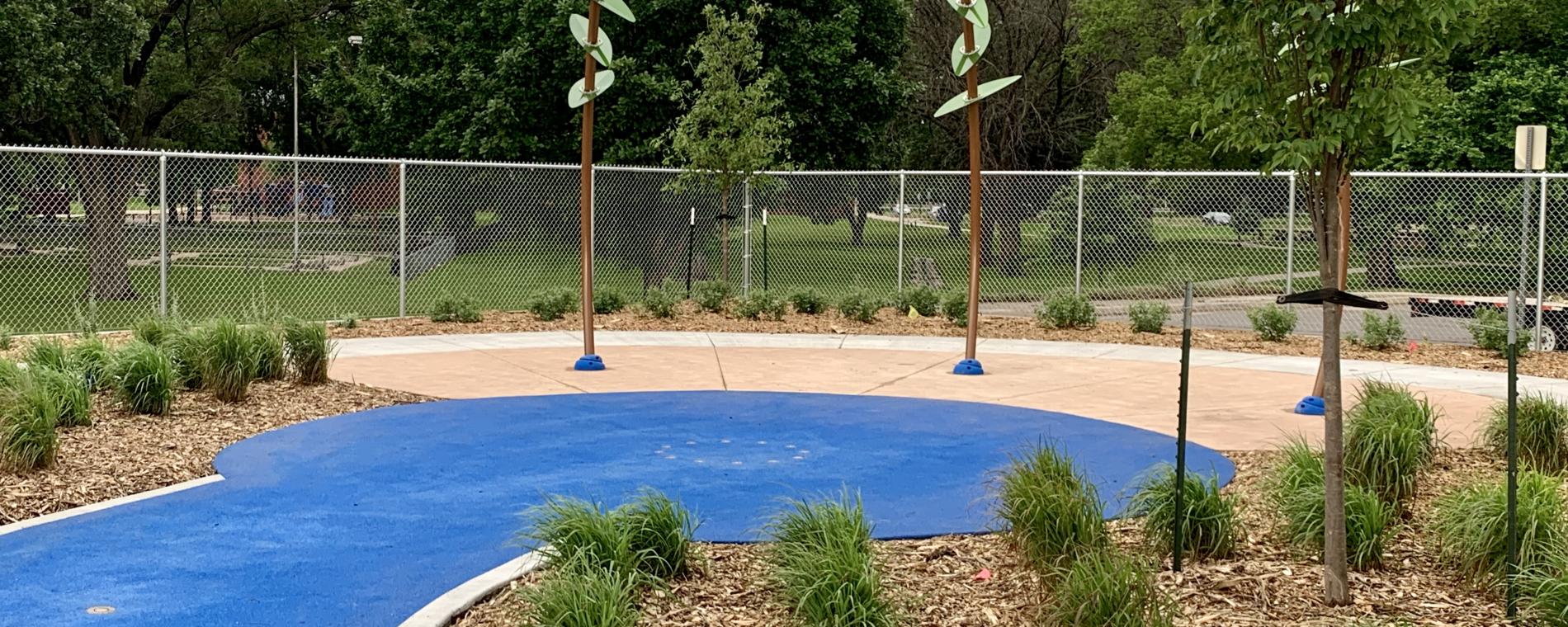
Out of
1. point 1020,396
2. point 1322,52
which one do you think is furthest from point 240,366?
point 1322,52

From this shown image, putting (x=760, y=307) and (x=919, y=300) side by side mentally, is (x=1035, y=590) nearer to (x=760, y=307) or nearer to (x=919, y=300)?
(x=760, y=307)

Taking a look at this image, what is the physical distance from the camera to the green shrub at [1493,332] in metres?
14.5

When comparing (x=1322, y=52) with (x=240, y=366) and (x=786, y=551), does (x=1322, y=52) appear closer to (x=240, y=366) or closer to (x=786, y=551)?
(x=786, y=551)

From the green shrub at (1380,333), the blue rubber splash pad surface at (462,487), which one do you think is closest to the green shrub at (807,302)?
the green shrub at (1380,333)

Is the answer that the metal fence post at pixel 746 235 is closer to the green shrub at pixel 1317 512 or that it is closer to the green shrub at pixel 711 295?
the green shrub at pixel 711 295

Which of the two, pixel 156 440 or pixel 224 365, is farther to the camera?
pixel 224 365

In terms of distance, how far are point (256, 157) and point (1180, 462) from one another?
12.0m

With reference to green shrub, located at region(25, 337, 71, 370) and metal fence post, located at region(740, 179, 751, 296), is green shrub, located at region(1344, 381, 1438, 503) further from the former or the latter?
metal fence post, located at region(740, 179, 751, 296)

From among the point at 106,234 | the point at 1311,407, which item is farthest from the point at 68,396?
the point at 106,234

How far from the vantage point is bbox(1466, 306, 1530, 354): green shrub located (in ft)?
47.6

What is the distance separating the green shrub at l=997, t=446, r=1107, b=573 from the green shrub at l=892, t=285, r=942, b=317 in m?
12.1

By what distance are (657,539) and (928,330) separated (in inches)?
457

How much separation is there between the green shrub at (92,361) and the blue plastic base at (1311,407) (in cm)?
842

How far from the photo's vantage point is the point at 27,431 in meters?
7.86
